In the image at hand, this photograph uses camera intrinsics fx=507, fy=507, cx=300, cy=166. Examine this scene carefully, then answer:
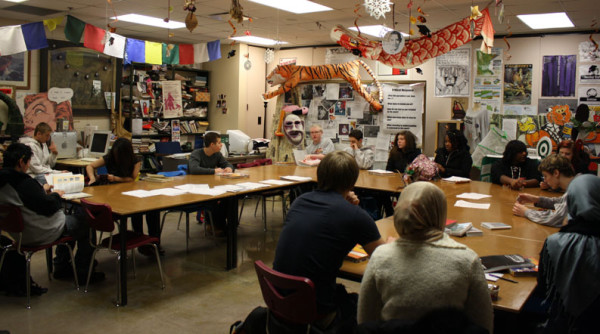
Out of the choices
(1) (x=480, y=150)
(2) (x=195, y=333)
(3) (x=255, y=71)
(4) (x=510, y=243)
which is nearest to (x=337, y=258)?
(4) (x=510, y=243)

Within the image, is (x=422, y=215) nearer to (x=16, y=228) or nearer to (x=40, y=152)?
(x=16, y=228)

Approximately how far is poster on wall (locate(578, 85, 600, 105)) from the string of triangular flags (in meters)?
5.26

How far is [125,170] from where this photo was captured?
5.13 m

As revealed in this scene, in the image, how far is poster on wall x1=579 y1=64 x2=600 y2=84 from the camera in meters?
7.14

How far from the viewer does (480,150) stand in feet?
24.1

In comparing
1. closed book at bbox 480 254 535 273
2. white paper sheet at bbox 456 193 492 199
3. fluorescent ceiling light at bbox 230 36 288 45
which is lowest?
closed book at bbox 480 254 535 273

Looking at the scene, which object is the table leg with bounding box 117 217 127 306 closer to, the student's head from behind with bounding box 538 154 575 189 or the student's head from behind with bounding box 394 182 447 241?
the student's head from behind with bounding box 394 182 447 241

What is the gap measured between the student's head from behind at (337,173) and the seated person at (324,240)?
12 millimetres

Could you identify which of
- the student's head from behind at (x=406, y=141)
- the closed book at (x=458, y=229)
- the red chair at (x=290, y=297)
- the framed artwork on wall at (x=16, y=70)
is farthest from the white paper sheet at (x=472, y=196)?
the framed artwork on wall at (x=16, y=70)

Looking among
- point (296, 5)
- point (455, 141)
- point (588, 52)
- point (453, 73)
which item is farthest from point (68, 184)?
point (588, 52)

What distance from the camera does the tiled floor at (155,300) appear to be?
11.9 feet

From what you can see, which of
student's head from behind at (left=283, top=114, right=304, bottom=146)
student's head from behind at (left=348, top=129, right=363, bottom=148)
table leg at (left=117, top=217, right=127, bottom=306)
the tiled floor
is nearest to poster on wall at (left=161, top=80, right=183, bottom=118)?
student's head from behind at (left=283, top=114, right=304, bottom=146)

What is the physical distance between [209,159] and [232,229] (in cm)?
148

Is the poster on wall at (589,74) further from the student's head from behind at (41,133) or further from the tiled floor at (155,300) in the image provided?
the student's head from behind at (41,133)
